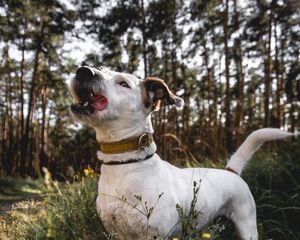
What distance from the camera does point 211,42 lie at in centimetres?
2466

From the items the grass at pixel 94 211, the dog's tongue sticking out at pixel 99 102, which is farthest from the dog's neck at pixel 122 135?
the grass at pixel 94 211

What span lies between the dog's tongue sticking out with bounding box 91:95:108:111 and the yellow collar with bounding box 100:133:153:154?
0.29 metres

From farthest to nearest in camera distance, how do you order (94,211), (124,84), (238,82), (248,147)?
(238,82)
(248,147)
(94,211)
(124,84)

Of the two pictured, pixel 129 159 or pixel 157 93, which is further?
pixel 157 93

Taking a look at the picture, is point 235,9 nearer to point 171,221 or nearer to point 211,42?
point 211,42

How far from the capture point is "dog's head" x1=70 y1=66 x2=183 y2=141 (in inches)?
106

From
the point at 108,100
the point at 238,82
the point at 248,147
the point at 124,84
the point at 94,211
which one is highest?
the point at 124,84

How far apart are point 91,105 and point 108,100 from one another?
13cm

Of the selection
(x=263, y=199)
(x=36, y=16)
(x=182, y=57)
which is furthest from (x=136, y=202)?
(x=182, y=57)

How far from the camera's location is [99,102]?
2.74 meters

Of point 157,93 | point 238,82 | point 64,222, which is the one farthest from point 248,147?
point 238,82

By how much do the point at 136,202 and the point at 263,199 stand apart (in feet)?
9.11

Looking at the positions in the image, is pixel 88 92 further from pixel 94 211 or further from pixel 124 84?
pixel 94 211

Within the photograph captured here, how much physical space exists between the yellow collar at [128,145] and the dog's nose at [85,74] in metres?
0.51
